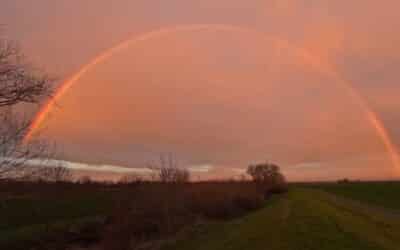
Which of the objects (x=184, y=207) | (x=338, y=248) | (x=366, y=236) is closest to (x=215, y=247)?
(x=338, y=248)

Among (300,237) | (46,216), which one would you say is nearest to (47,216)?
(46,216)

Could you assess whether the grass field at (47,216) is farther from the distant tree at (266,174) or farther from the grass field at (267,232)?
the distant tree at (266,174)

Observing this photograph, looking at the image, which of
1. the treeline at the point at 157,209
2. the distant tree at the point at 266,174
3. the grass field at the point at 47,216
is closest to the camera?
the treeline at the point at 157,209

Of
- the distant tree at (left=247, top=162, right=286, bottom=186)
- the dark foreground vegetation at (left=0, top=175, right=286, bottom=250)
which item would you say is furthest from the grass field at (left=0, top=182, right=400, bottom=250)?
the distant tree at (left=247, top=162, right=286, bottom=186)

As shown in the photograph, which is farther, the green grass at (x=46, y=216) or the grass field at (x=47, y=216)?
the green grass at (x=46, y=216)

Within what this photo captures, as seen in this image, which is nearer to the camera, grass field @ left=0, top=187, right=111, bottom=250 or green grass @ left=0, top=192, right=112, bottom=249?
grass field @ left=0, top=187, right=111, bottom=250

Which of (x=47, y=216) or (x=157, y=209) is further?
(x=47, y=216)

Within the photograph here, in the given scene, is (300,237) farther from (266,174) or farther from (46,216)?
(266,174)

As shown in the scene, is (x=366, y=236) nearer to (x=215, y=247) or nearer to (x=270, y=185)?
(x=215, y=247)

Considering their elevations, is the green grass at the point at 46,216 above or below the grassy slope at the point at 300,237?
above

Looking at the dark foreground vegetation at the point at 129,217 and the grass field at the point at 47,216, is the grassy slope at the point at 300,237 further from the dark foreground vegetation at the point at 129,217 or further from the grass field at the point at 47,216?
the grass field at the point at 47,216

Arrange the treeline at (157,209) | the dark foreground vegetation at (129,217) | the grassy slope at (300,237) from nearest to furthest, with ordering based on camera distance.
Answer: the grassy slope at (300,237), the treeline at (157,209), the dark foreground vegetation at (129,217)

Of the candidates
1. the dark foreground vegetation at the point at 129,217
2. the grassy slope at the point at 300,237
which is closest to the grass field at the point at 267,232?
the grassy slope at the point at 300,237

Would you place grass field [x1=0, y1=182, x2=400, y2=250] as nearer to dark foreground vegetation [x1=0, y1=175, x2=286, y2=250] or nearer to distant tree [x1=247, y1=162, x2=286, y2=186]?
dark foreground vegetation [x1=0, y1=175, x2=286, y2=250]
